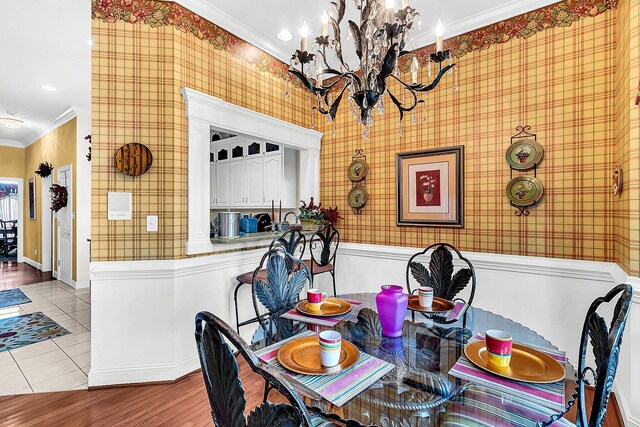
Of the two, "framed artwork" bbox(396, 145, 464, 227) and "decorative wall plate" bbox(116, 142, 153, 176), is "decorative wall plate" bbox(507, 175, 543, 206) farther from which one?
"decorative wall plate" bbox(116, 142, 153, 176)

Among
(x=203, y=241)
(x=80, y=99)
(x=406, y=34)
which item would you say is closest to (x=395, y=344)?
(x=406, y=34)

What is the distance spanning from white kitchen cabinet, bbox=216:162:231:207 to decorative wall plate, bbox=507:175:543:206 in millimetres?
3889

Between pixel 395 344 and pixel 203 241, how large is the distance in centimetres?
180

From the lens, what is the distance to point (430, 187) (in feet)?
10.0

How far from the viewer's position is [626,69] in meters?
1.93

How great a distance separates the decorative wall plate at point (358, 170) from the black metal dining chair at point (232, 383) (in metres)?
2.86

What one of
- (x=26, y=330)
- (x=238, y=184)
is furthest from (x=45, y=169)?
(x=238, y=184)

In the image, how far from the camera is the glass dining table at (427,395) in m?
0.86

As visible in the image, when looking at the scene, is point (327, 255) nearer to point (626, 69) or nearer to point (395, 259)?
point (395, 259)

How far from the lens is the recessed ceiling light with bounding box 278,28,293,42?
2922 mm

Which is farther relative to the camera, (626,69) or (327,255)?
(327,255)

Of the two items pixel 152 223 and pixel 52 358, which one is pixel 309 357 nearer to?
pixel 152 223

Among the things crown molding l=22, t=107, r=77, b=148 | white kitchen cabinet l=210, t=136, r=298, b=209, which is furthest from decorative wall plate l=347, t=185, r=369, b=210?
crown molding l=22, t=107, r=77, b=148

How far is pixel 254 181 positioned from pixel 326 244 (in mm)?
1908
